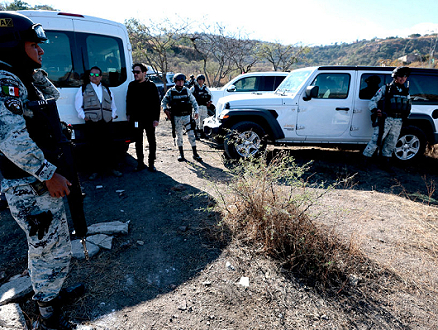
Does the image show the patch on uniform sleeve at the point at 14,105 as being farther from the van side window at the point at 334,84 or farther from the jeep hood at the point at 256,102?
the van side window at the point at 334,84

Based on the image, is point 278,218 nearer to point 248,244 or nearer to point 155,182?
point 248,244

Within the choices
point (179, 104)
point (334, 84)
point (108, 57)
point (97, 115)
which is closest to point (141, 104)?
point (97, 115)

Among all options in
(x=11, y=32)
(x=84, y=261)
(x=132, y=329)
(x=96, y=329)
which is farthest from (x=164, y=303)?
(x=11, y=32)

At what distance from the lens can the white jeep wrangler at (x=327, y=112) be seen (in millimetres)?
5262

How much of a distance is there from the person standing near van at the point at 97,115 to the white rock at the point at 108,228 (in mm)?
1667

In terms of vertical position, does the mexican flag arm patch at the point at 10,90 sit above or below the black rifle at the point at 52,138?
above

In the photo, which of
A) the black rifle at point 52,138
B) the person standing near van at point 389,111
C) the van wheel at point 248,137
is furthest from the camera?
the van wheel at point 248,137

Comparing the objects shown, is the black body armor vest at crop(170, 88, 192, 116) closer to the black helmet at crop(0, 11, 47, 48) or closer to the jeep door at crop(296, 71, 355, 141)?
the jeep door at crop(296, 71, 355, 141)

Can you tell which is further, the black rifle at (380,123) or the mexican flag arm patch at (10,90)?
the black rifle at (380,123)

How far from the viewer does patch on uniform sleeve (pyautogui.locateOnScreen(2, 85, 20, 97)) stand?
154cm

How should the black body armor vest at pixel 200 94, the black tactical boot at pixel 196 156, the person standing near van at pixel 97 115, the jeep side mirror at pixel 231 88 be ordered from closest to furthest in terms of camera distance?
1. the person standing near van at pixel 97 115
2. the black tactical boot at pixel 196 156
3. the black body armor vest at pixel 200 94
4. the jeep side mirror at pixel 231 88

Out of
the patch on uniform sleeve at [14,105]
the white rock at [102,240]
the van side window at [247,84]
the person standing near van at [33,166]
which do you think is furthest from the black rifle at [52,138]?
the van side window at [247,84]

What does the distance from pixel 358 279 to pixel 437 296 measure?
24.0 inches

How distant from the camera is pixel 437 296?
7.25 feet
